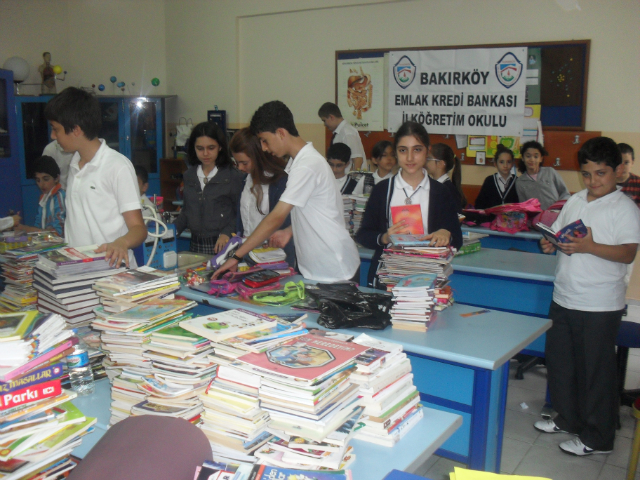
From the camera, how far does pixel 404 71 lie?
6.94 meters

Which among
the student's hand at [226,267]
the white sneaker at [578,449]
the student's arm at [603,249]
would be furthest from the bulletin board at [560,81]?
the student's hand at [226,267]

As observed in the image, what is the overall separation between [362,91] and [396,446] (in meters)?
6.34

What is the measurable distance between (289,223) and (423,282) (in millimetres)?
1161

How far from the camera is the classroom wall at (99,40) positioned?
8.17 m

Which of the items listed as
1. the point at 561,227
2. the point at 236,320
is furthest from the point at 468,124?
the point at 236,320

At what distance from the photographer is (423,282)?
2.37 m

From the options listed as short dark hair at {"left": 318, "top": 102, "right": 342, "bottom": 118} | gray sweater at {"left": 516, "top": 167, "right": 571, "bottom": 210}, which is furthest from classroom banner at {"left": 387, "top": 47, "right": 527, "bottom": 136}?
short dark hair at {"left": 318, "top": 102, "right": 342, "bottom": 118}

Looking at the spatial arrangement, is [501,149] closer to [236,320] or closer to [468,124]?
[468,124]

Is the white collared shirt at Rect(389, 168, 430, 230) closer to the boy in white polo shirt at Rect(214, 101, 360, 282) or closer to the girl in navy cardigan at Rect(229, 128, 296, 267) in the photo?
the boy in white polo shirt at Rect(214, 101, 360, 282)

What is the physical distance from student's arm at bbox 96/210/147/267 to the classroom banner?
16.4 feet

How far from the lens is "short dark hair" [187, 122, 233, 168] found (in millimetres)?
3633

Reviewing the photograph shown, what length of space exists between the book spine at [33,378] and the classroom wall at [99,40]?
7.82m

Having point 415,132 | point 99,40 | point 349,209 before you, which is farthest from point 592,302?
point 99,40

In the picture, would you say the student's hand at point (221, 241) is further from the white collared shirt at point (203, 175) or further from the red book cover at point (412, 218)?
the red book cover at point (412, 218)
